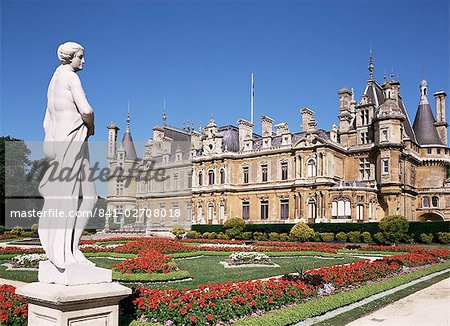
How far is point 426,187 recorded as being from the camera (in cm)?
3894

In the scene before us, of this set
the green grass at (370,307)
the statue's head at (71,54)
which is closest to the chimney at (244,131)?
the green grass at (370,307)

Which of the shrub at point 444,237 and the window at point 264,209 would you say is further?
the window at point 264,209

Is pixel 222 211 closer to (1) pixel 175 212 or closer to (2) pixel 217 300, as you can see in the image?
(1) pixel 175 212

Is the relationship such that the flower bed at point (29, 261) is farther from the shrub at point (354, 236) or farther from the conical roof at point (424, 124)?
the conical roof at point (424, 124)

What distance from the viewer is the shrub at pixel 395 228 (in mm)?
28531

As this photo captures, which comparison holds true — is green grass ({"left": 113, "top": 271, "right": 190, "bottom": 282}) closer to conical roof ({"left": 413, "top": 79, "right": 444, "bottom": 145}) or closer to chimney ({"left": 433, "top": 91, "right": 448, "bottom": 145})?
conical roof ({"left": 413, "top": 79, "right": 444, "bottom": 145})

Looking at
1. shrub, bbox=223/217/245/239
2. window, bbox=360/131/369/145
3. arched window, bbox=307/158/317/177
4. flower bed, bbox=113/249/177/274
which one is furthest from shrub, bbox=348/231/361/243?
flower bed, bbox=113/249/177/274

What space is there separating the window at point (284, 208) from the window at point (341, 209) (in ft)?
16.1

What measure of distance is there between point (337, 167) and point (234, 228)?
10260 mm

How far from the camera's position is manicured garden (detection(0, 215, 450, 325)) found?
7016mm

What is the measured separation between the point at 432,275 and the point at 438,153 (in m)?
29.0

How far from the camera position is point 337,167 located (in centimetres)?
3778

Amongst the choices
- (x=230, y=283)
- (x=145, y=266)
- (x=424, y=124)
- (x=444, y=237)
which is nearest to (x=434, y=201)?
(x=424, y=124)

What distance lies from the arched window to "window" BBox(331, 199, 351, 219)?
3.03 meters
